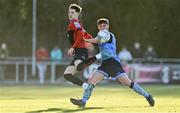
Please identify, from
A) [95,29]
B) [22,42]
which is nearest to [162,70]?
[95,29]

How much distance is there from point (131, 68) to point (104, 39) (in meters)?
18.9

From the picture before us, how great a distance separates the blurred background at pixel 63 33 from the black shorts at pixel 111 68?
62.1ft

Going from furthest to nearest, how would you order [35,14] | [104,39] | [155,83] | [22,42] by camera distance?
[22,42], [35,14], [155,83], [104,39]

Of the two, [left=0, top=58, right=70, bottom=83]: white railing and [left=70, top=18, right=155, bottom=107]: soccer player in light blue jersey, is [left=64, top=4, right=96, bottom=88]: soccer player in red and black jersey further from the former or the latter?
[left=0, top=58, right=70, bottom=83]: white railing

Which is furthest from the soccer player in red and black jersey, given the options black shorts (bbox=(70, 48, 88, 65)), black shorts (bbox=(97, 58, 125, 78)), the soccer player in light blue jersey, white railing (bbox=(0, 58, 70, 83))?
white railing (bbox=(0, 58, 70, 83))

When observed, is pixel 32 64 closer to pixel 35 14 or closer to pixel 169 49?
pixel 35 14

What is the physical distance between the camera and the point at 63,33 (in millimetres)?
37594

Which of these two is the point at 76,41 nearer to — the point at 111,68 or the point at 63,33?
the point at 111,68

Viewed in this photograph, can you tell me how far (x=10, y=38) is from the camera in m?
40.3

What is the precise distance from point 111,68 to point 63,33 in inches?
939

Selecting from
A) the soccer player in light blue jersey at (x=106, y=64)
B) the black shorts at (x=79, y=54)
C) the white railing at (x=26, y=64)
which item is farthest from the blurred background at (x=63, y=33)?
the soccer player in light blue jersey at (x=106, y=64)

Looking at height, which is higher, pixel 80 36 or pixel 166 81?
pixel 80 36

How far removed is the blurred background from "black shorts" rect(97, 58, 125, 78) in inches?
746

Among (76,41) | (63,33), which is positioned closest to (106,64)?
(76,41)
